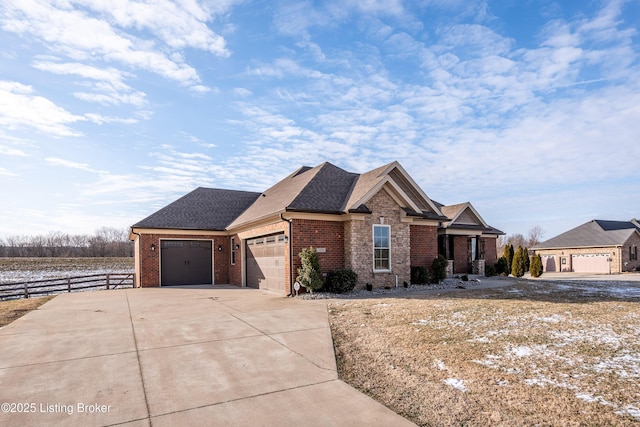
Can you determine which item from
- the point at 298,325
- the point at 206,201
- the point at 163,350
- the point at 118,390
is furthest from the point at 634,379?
the point at 206,201

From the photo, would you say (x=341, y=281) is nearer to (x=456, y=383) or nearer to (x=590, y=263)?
(x=456, y=383)

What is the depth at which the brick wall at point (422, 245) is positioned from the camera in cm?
1762

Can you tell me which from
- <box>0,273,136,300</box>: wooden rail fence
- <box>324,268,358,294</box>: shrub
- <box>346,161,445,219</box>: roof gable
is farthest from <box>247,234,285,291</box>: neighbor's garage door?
<box>0,273,136,300</box>: wooden rail fence

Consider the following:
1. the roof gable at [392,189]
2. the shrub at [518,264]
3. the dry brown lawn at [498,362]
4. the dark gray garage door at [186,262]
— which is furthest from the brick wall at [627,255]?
the dark gray garage door at [186,262]

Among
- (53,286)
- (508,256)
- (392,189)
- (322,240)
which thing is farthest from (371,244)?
(53,286)

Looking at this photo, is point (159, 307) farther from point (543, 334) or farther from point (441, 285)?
point (441, 285)

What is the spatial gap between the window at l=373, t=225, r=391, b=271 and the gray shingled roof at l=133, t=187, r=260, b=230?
10.1m

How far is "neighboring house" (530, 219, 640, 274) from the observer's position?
3148cm

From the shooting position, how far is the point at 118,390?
502 centimetres

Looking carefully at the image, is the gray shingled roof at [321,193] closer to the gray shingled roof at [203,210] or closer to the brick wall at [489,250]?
the gray shingled roof at [203,210]

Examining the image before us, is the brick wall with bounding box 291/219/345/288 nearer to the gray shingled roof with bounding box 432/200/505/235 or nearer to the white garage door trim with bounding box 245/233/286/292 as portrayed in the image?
the white garage door trim with bounding box 245/233/286/292

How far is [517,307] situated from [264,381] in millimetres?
7865

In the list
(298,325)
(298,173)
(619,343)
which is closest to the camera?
(619,343)

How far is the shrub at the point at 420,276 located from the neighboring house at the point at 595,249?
80.5ft
